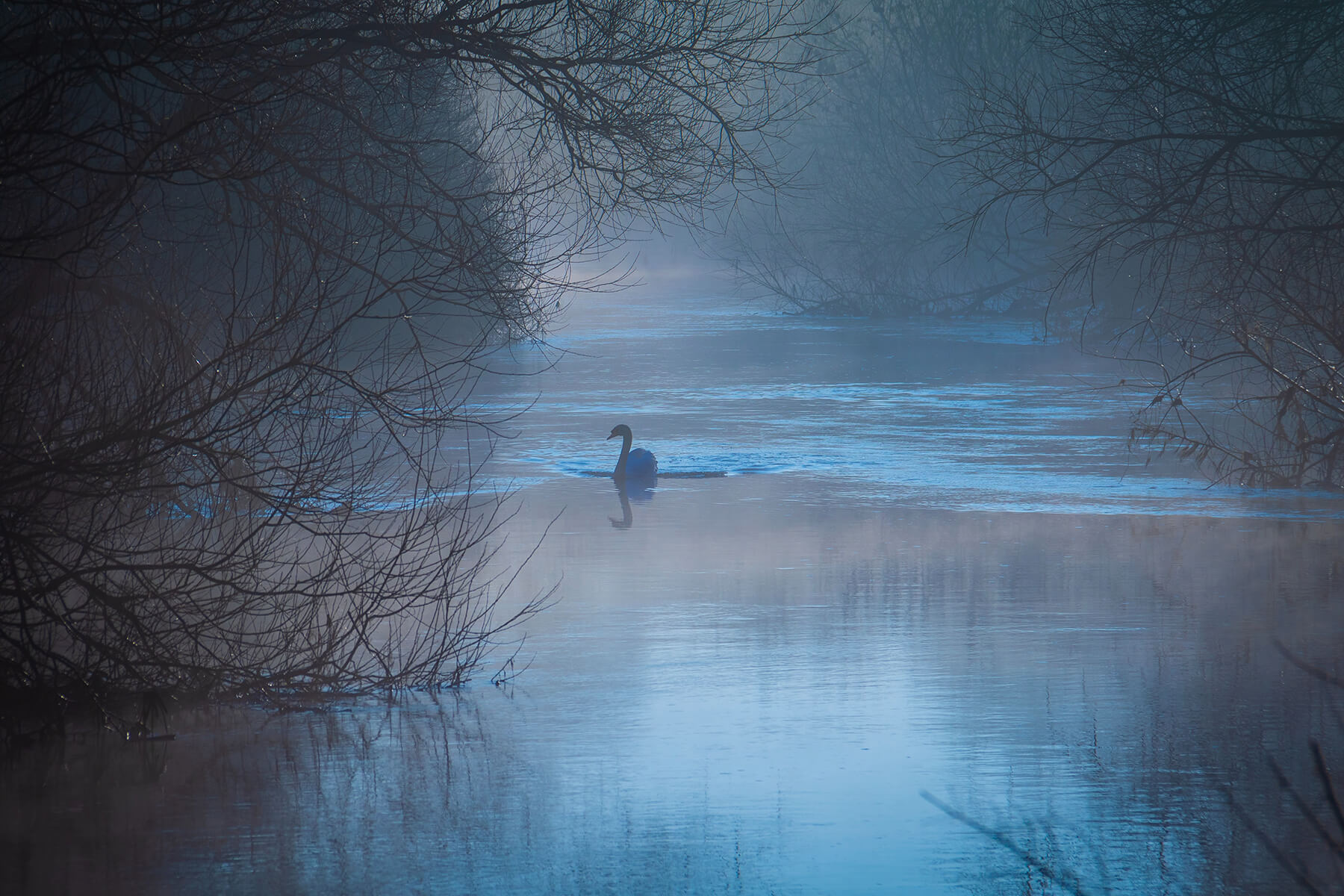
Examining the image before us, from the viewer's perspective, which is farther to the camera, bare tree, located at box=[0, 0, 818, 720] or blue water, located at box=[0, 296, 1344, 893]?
bare tree, located at box=[0, 0, 818, 720]

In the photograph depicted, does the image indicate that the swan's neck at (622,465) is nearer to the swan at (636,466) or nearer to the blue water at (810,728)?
the swan at (636,466)

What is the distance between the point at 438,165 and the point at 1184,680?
19.5 metres

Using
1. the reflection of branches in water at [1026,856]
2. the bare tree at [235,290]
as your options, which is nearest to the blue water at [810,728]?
the reflection of branches in water at [1026,856]

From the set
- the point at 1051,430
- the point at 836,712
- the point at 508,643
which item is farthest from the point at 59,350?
the point at 1051,430

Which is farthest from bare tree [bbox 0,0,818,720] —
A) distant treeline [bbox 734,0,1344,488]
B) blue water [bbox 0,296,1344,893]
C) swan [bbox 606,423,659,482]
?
swan [bbox 606,423,659,482]

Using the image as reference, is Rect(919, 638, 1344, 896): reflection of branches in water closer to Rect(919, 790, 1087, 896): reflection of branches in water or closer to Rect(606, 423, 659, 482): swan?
Rect(919, 790, 1087, 896): reflection of branches in water

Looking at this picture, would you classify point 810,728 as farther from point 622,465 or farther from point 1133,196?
point 1133,196

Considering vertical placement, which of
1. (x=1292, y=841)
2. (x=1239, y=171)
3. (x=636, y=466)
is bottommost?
(x=1292, y=841)

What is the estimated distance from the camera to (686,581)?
11594mm

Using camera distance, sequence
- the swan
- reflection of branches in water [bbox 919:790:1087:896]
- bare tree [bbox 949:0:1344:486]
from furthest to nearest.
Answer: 1. the swan
2. bare tree [bbox 949:0:1344:486]
3. reflection of branches in water [bbox 919:790:1087:896]

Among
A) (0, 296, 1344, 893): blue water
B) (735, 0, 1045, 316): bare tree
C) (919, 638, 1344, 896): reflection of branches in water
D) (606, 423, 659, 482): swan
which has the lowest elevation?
(919, 638, 1344, 896): reflection of branches in water

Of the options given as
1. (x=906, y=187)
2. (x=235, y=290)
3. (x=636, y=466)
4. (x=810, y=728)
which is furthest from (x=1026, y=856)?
(x=906, y=187)

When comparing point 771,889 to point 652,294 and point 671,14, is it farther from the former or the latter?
point 652,294

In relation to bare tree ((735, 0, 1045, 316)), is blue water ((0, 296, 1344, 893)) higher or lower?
lower
